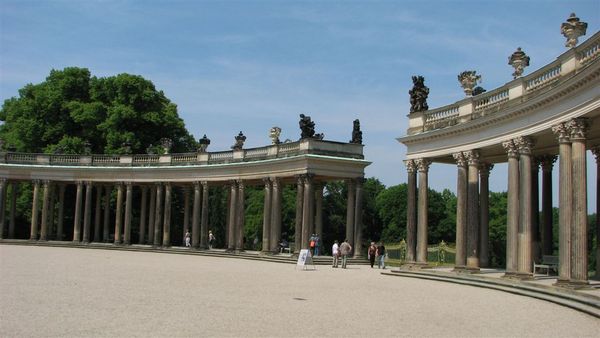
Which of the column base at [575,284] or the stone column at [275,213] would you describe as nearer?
the column base at [575,284]

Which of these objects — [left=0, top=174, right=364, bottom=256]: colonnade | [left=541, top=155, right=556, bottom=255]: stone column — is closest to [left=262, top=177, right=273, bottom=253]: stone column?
[left=0, top=174, right=364, bottom=256]: colonnade

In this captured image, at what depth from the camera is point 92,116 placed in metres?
77.2

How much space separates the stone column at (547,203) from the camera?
38.4m

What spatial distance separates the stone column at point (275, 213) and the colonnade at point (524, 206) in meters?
15.0

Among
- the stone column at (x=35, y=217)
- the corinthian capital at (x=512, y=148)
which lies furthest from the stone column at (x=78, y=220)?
the corinthian capital at (x=512, y=148)

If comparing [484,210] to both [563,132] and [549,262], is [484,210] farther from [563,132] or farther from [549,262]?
[563,132]

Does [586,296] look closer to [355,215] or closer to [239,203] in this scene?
[355,215]

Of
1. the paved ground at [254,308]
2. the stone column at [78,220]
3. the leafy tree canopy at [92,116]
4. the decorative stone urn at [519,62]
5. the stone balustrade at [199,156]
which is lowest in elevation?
the paved ground at [254,308]

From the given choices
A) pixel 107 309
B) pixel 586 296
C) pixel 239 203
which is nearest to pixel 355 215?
pixel 239 203

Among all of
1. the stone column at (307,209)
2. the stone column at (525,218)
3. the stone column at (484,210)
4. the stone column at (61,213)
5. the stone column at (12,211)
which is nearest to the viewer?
the stone column at (525,218)

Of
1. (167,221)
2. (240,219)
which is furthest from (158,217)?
(240,219)

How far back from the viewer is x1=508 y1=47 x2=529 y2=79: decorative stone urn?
34.0 metres

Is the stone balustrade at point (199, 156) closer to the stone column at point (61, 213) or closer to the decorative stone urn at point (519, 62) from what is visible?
the stone column at point (61, 213)

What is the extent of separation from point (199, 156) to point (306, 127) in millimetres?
14901
